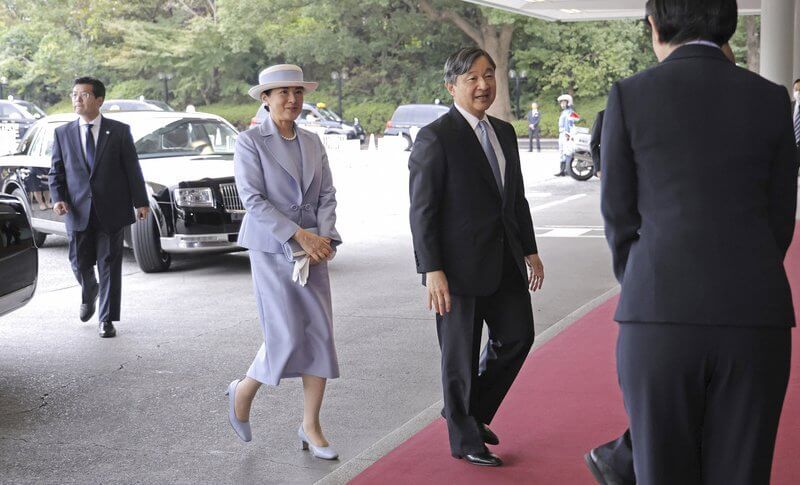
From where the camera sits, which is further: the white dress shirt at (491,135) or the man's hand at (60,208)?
the man's hand at (60,208)

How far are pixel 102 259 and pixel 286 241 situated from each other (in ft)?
12.6

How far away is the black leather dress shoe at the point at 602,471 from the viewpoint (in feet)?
13.5

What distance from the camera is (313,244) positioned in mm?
5180

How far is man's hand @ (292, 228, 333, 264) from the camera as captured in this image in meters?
5.16

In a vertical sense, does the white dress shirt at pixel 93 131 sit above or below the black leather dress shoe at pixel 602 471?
above

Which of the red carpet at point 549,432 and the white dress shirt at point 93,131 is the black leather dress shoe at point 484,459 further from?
the white dress shirt at point 93,131

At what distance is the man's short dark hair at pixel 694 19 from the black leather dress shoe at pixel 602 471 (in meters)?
1.86

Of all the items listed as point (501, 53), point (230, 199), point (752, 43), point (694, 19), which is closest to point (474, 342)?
point (694, 19)

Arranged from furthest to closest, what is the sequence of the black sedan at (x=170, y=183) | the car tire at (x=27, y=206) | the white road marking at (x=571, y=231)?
the white road marking at (x=571, y=231)
the car tire at (x=27, y=206)
the black sedan at (x=170, y=183)

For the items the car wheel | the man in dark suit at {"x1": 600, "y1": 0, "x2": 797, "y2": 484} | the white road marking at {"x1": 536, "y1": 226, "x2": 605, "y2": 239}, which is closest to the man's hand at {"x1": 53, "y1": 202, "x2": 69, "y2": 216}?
the man in dark suit at {"x1": 600, "y1": 0, "x2": 797, "y2": 484}

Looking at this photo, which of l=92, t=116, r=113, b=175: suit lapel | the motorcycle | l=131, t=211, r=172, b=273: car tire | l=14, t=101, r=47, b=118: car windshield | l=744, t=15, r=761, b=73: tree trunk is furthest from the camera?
l=744, t=15, r=761, b=73: tree trunk

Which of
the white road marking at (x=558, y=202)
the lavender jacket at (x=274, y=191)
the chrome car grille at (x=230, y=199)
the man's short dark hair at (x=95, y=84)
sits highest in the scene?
the man's short dark hair at (x=95, y=84)

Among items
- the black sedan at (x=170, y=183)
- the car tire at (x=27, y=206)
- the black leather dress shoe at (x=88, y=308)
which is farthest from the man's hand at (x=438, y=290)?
the car tire at (x=27, y=206)

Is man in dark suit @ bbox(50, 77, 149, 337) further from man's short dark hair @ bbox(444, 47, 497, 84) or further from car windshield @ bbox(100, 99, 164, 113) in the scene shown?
car windshield @ bbox(100, 99, 164, 113)
